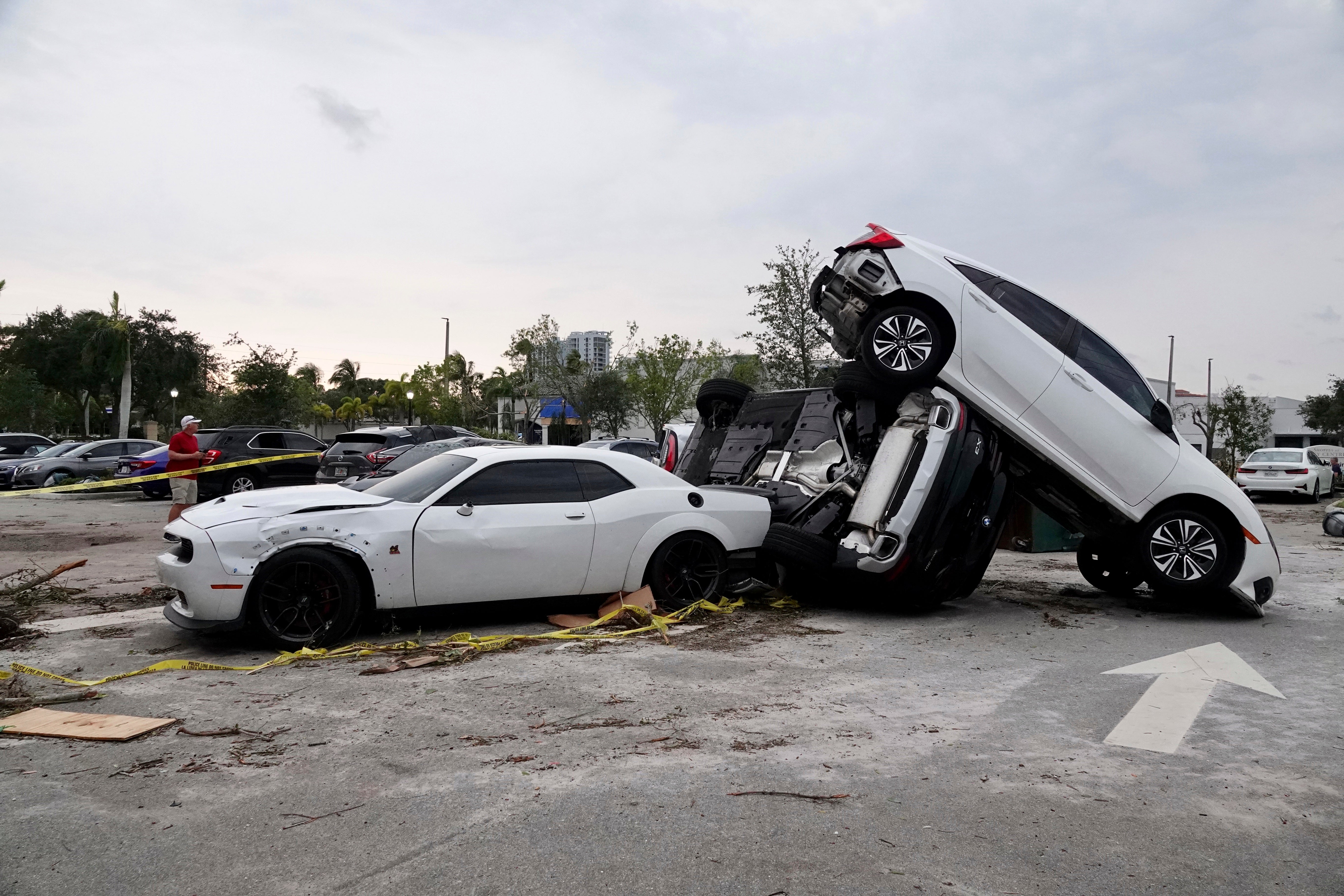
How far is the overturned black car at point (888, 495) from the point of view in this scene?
738 cm

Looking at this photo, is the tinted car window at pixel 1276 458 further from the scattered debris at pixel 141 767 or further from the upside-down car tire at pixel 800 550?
the scattered debris at pixel 141 767

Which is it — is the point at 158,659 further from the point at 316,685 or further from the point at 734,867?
the point at 734,867

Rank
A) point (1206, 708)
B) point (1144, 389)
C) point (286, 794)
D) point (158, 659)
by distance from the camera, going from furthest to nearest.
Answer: point (1144, 389) < point (158, 659) < point (1206, 708) < point (286, 794)

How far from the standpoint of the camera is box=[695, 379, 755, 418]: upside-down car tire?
10180mm

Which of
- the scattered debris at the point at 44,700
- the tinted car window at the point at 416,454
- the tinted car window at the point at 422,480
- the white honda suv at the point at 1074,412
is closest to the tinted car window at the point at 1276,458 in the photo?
the white honda suv at the point at 1074,412

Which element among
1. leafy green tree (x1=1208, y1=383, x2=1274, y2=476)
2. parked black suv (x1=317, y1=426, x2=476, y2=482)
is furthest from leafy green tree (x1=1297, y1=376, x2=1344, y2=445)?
parked black suv (x1=317, y1=426, x2=476, y2=482)

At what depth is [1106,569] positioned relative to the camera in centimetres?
930

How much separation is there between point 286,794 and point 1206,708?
4.57 metres

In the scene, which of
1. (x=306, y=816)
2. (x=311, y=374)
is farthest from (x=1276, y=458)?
(x=311, y=374)

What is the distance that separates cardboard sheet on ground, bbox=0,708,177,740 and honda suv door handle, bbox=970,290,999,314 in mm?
6346

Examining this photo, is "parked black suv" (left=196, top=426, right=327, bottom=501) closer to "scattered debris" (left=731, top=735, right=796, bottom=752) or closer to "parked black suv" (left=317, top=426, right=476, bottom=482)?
"parked black suv" (left=317, top=426, right=476, bottom=482)

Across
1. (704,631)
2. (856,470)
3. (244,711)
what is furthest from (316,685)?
(856,470)

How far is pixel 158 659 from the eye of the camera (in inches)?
235

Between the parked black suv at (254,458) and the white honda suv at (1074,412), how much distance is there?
1455cm
